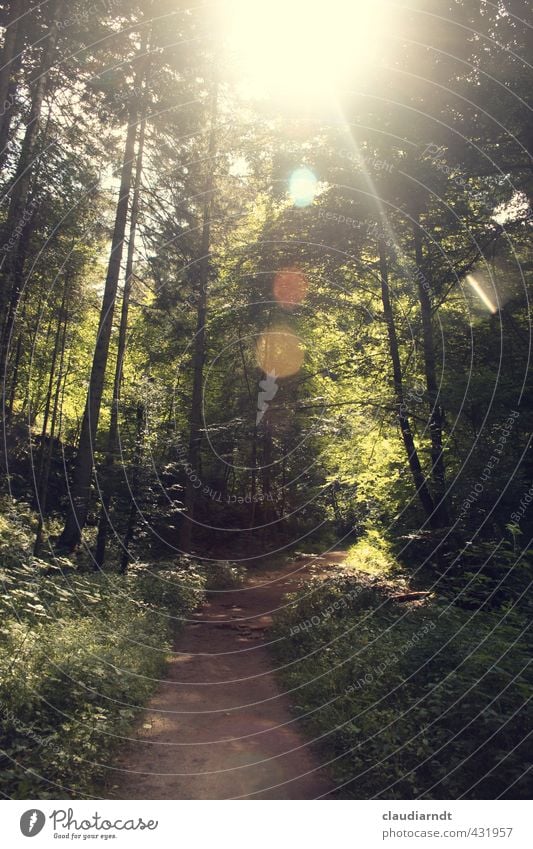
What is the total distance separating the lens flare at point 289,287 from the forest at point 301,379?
0.37 feet

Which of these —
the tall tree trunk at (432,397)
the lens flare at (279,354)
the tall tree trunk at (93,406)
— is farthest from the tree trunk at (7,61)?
the lens flare at (279,354)

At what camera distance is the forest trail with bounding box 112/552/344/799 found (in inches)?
263

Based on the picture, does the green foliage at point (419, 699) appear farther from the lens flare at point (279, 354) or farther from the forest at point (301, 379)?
the lens flare at point (279, 354)

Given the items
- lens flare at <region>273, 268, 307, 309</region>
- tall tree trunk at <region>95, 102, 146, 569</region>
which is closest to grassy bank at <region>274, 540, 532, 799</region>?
tall tree trunk at <region>95, 102, 146, 569</region>

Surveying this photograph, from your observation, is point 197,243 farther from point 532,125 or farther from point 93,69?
point 532,125

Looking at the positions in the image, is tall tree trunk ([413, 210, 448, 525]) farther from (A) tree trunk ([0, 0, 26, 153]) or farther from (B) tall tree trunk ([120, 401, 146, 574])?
(A) tree trunk ([0, 0, 26, 153])

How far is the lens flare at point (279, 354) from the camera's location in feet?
99.1

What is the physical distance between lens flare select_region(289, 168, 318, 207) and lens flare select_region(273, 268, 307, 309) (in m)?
2.32

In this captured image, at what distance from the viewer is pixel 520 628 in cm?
942

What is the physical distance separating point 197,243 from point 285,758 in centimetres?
1880

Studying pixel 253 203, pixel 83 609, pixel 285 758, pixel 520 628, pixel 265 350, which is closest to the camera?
pixel 285 758

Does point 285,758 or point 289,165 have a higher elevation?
point 289,165

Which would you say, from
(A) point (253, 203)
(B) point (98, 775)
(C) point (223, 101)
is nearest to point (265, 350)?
(A) point (253, 203)

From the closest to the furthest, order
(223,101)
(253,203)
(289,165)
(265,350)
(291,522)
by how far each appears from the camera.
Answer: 1. (289,165)
2. (223,101)
3. (253,203)
4. (265,350)
5. (291,522)
